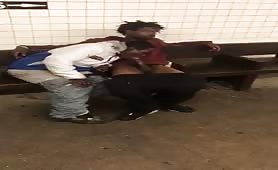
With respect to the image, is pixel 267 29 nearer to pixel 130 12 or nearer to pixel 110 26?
pixel 130 12

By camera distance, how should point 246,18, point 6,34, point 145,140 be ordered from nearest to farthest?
point 145,140 → point 6,34 → point 246,18

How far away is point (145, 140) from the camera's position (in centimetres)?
249

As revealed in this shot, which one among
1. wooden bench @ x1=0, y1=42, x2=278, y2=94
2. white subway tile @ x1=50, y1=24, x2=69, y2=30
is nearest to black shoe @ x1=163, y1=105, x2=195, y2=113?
wooden bench @ x1=0, y1=42, x2=278, y2=94

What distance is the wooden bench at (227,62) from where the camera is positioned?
3.37 m

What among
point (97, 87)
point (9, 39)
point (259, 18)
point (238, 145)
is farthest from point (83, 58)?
point (259, 18)

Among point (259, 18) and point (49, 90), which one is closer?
point (49, 90)

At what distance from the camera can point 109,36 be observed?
311cm

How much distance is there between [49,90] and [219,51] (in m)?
1.47

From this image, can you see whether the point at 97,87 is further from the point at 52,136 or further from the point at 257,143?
the point at 257,143

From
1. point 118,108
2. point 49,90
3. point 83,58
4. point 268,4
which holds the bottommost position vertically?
point 118,108

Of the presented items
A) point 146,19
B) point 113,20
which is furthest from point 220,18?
point 113,20

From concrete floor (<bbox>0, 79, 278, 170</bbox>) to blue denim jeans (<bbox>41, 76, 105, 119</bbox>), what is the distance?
0.08 m

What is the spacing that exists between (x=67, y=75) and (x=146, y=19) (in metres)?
0.94

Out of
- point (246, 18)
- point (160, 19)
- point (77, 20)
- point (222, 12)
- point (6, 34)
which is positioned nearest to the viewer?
point (6, 34)
